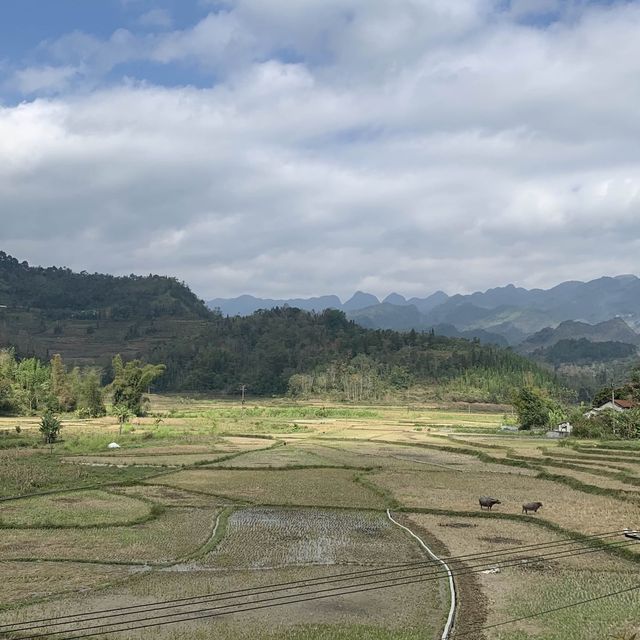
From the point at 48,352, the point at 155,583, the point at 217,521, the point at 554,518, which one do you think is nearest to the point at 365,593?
the point at 155,583

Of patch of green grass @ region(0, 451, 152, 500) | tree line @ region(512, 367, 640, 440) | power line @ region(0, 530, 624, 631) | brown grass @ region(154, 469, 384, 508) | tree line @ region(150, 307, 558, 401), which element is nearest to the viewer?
power line @ region(0, 530, 624, 631)

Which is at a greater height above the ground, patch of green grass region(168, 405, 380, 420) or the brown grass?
the brown grass

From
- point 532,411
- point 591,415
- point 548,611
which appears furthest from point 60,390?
point 548,611

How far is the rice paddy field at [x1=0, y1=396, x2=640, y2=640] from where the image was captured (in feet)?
46.5

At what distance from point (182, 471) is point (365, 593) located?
79.3 ft

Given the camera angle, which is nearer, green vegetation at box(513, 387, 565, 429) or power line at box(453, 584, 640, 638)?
power line at box(453, 584, 640, 638)

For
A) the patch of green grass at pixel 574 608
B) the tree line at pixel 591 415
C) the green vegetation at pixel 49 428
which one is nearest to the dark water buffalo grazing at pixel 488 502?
the patch of green grass at pixel 574 608

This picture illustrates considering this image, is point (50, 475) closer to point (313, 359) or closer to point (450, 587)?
point (450, 587)

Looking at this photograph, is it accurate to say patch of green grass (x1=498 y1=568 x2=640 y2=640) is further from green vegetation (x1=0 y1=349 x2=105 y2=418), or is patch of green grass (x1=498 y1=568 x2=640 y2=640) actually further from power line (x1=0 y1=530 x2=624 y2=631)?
green vegetation (x1=0 y1=349 x2=105 y2=418)

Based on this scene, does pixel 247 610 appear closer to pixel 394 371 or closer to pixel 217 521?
pixel 217 521

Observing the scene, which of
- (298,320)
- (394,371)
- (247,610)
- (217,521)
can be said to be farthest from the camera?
(298,320)

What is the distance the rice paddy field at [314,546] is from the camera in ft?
46.5

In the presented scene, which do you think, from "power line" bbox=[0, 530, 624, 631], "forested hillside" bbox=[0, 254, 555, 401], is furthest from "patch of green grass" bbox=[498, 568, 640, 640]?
"forested hillside" bbox=[0, 254, 555, 401]

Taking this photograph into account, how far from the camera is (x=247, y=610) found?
14930 millimetres
